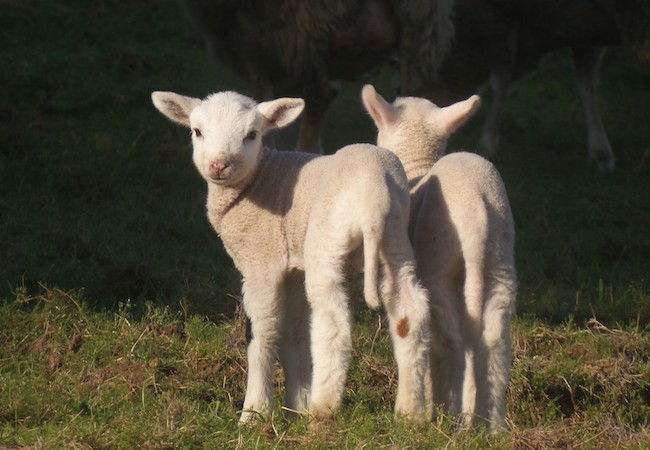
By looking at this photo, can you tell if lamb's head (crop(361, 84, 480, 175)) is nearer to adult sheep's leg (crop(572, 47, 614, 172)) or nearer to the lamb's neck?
the lamb's neck

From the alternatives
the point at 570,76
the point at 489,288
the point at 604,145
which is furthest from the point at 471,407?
the point at 570,76

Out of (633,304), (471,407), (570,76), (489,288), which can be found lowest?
(570,76)

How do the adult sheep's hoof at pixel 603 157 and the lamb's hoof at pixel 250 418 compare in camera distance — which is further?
the adult sheep's hoof at pixel 603 157

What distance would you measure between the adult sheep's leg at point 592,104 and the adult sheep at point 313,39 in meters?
2.92

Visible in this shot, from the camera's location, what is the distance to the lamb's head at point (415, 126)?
5445mm

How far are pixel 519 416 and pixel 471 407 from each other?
85 cm

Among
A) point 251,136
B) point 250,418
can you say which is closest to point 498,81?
point 251,136

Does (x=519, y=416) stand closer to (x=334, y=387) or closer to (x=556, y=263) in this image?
(x=334, y=387)

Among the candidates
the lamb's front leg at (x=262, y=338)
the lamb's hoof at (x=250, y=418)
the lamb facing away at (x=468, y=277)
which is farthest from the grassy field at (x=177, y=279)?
the lamb facing away at (x=468, y=277)

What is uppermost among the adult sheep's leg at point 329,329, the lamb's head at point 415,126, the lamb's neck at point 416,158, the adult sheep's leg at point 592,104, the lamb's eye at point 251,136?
the lamb's eye at point 251,136

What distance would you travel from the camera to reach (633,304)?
7.03 m

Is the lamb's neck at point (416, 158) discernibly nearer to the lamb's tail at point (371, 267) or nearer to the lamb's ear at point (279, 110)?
the lamb's ear at point (279, 110)

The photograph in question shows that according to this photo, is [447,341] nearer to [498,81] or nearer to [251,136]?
[251,136]

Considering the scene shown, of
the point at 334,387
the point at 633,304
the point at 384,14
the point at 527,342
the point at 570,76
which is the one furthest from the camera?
the point at 570,76
